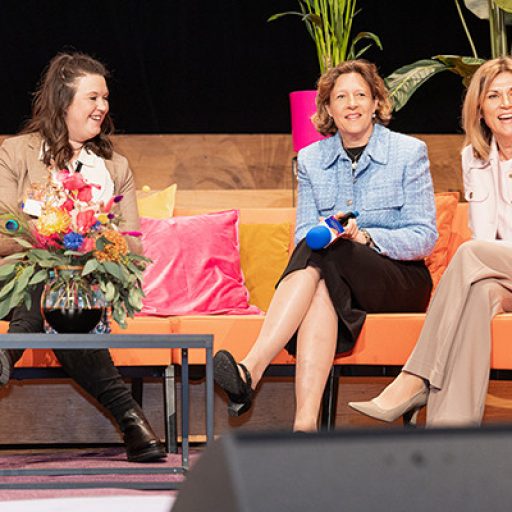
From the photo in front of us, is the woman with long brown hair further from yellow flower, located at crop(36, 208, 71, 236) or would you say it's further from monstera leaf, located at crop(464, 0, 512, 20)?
Result: monstera leaf, located at crop(464, 0, 512, 20)

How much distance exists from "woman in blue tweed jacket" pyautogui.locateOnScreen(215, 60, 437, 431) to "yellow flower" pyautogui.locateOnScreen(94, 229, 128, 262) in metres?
0.39

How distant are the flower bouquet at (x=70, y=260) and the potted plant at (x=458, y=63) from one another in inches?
64.2

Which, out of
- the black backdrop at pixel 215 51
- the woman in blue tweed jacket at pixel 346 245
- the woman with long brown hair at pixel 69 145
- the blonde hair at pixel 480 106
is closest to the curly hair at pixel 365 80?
the woman in blue tweed jacket at pixel 346 245

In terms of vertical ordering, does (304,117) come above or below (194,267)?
above

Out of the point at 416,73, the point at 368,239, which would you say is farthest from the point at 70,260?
the point at 416,73

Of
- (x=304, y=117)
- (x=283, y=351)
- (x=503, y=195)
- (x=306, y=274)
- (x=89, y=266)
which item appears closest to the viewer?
(x=89, y=266)

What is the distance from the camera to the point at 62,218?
8.32 feet

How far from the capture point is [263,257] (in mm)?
3518

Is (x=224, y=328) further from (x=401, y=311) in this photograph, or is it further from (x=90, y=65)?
(x=90, y=65)

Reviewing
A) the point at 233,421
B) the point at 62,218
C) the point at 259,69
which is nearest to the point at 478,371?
the point at 233,421

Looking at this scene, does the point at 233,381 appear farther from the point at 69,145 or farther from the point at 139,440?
the point at 69,145

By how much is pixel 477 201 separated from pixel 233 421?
42.3 inches

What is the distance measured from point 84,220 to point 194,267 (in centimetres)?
89

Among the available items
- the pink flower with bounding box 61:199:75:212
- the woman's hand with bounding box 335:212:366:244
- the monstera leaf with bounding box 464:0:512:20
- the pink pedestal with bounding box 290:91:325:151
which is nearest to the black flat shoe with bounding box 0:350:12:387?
the pink flower with bounding box 61:199:75:212
